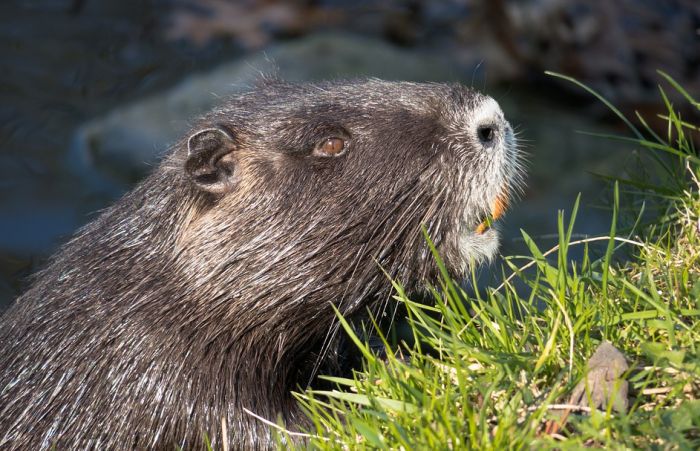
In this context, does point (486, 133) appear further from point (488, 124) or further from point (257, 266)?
point (257, 266)

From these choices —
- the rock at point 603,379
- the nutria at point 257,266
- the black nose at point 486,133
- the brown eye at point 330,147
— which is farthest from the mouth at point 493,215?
the rock at point 603,379

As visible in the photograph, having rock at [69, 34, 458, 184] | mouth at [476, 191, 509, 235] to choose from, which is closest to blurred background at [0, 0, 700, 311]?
rock at [69, 34, 458, 184]

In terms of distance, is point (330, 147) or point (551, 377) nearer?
point (551, 377)

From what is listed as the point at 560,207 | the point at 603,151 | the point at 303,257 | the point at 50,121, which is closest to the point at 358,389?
the point at 303,257

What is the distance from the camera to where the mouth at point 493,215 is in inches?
160

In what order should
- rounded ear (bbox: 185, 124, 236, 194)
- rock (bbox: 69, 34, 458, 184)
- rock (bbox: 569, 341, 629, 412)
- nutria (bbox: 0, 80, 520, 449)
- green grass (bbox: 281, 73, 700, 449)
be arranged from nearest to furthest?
1. green grass (bbox: 281, 73, 700, 449)
2. rock (bbox: 569, 341, 629, 412)
3. nutria (bbox: 0, 80, 520, 449)
4. rounded ear (bbox: 185, 124, 236, 194)
5. rock (bbox: 69, 34, 458, 184)

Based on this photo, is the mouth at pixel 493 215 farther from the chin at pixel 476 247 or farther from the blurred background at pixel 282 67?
the blurred background at pixel 282 67

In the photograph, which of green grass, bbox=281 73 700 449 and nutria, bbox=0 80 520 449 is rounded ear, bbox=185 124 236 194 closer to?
nutria, bbox=0 80 520 449

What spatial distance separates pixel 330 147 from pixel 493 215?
66cm

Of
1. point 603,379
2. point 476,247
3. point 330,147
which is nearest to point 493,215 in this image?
point 476,247

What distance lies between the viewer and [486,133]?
4.10m

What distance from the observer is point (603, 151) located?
9281 millimetres

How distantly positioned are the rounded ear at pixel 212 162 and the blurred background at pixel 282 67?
4.32 metres

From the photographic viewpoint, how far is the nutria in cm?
402
